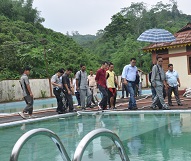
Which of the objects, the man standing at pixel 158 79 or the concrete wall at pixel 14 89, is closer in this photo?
the man standing at pixel 158 79

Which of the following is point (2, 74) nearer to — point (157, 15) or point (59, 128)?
point (59, 128)

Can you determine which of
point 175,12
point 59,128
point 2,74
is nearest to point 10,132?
point 59,128

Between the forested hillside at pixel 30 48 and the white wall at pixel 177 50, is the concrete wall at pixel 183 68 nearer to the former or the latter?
the white wall at pixel 177 50

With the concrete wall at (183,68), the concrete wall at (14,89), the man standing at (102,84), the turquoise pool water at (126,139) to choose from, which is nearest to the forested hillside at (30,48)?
the concrete wall at (14,89)

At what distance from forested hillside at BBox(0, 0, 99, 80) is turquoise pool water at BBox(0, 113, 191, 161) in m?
22.5

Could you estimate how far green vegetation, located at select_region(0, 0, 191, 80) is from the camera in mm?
34406

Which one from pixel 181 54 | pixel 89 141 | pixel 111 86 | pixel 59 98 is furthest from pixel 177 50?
pixel 89 141

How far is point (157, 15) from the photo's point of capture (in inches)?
2832

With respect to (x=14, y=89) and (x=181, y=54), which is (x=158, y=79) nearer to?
(x=181, y=54)

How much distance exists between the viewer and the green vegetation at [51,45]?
34.4 m

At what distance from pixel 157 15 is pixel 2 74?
46.6m

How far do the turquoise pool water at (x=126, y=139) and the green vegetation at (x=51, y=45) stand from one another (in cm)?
2268

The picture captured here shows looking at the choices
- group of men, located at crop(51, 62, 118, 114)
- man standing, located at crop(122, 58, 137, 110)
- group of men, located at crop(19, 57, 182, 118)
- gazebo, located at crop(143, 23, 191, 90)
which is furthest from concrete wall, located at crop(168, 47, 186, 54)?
man standing, located at crop(122, 58, 137, 110)

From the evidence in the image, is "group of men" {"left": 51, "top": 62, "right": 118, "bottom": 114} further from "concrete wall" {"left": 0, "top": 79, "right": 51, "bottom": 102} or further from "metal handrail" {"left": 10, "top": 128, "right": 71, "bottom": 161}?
"concrete wall" {"left": 0, "top": 79, "right": 51, "bottom": 102}
